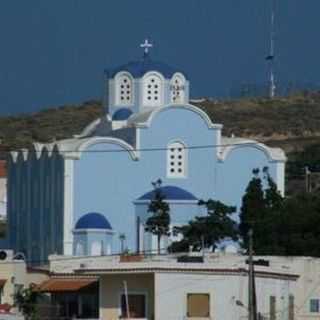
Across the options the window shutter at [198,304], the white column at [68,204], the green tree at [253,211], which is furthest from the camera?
the white column at [68,204]

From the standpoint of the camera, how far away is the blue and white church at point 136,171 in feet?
289

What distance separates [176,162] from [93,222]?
584 centimetres

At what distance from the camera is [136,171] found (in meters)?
90.8

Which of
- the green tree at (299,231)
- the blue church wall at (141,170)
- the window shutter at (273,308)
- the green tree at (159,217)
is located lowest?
the window shutter at (273,308)

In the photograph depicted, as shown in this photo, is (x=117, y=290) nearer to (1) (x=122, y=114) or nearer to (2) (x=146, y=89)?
(1) (x=122, y=114)

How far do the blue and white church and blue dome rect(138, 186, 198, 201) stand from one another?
62 millimetres

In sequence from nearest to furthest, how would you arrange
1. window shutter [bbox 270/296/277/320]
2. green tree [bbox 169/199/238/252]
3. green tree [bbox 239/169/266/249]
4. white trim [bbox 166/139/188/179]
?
window shutter [bbox 270/296/277/320]
green tree [bbox 239/169/266/249]
green tree [bbox 169/199/238/252]
white trim [bbox 166/139/188/179]

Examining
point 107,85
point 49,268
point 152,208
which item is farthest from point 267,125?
point 49,268

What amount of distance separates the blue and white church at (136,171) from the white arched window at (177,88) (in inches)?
2.7

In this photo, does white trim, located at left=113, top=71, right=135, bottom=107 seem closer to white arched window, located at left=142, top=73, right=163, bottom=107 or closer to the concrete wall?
white arched window, located at left=142, top=73, right=163, bottom=107

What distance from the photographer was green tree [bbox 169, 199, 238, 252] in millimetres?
78125

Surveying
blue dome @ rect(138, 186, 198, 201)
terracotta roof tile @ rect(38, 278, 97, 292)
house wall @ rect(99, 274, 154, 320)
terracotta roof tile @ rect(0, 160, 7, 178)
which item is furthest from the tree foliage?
terracotta roof tile @ rect(0, 160, 7, 178)

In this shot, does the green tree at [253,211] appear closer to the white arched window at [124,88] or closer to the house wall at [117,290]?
the white arched window at [124,88]

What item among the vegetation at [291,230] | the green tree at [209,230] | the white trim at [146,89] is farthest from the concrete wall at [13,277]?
the white trim at [146,89]
